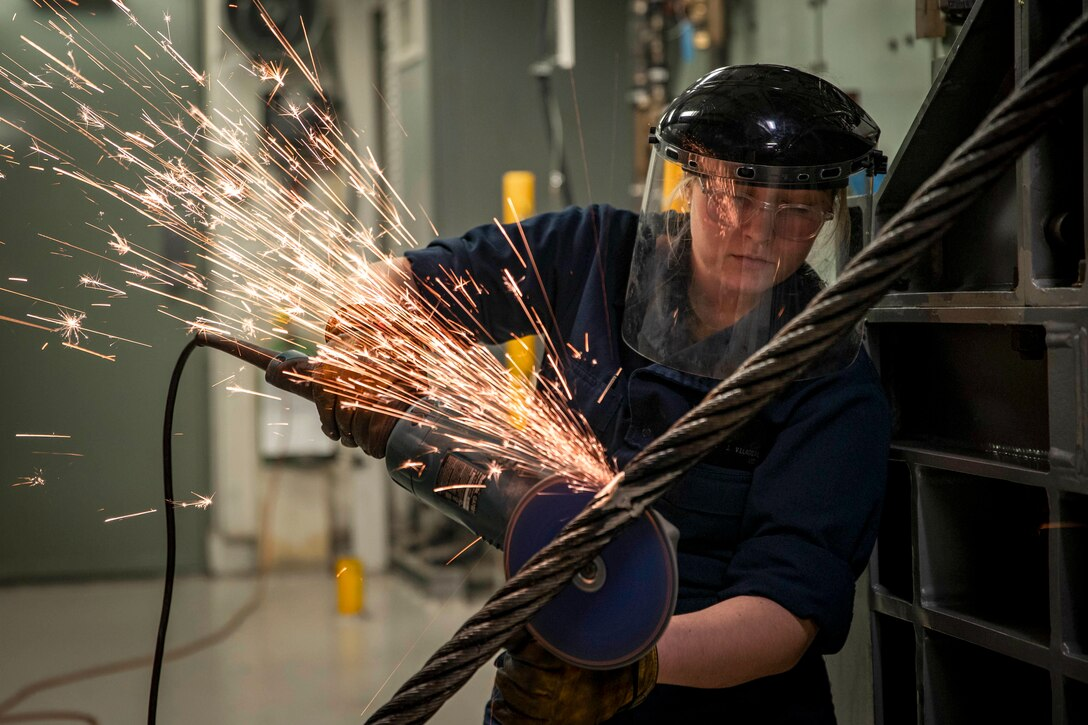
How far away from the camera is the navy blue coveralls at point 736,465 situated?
1.21m

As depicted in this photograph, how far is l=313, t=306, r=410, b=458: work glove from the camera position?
122 cm

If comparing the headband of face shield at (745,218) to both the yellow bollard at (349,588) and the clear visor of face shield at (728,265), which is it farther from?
the yellow bollard at (349,588)

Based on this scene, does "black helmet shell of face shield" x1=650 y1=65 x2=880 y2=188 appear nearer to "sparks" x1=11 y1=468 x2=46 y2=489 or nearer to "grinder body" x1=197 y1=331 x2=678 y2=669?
"grinder body" x1=197 y1=331 x2=678 y2=669

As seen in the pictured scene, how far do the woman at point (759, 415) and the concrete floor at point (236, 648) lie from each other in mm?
2033

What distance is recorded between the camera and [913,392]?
1.57 meters

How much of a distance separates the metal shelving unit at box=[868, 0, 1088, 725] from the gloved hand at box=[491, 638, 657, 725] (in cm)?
54

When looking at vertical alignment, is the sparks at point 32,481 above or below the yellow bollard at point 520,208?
below

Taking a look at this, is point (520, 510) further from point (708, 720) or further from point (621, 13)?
point (621, 13)

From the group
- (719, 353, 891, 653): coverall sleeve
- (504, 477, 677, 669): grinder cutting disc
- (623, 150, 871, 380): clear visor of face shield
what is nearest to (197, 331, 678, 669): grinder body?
(504, 477, 677, 669): grinder cutting disc

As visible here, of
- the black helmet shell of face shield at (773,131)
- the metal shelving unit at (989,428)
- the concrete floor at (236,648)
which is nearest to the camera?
the metal shelving unit at (989,428)

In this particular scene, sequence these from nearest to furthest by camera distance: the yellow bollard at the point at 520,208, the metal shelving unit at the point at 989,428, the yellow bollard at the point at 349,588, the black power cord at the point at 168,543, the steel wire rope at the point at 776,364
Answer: the steel wire rope at the point at 776,364
the metal shelving unit at the point at 989,428
the black power cord at the point at 168,543
the yellow bollard at the point at 520,208
the yellow bollard at the point at 349,588

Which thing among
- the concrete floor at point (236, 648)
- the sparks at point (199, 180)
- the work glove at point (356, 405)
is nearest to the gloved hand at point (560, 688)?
the work glove at point (356, 405)

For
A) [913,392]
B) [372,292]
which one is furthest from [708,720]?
[372,292]

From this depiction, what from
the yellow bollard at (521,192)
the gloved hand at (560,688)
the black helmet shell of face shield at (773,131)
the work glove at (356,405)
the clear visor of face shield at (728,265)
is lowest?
the gloved hand at (560,688)
